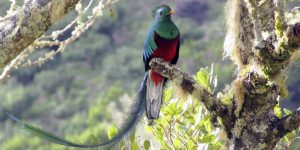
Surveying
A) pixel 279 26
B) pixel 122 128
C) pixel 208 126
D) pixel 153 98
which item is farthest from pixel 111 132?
pixel 279 26

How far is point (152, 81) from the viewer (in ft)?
9.88

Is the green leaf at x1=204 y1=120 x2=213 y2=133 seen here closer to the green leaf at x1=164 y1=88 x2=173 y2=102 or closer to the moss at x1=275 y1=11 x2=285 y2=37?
the green leaf at x1=164 y1=88 x2=173 y2=102

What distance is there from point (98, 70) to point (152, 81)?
1950 cm

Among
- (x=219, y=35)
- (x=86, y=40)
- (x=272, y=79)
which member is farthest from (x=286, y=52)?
(x=86, y=40)

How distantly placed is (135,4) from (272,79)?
73.5 ft

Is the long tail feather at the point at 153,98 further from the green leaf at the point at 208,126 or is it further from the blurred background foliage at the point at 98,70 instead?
the blurred background foliage at the point at 98,70

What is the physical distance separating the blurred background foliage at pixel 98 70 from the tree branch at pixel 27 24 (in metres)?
14.8

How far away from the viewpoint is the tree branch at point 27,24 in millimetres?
2473

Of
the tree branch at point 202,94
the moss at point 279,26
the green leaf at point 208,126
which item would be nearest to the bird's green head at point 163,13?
the green leaf at point 208,126

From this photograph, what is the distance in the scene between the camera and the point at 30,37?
252 cm

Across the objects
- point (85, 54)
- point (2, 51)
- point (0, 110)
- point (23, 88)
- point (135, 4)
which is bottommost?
point (0, 110)

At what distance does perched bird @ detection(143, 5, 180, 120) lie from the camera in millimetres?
3001

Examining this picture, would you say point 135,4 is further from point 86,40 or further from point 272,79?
point 272,79

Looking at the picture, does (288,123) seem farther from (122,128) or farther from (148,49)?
(148,49)
